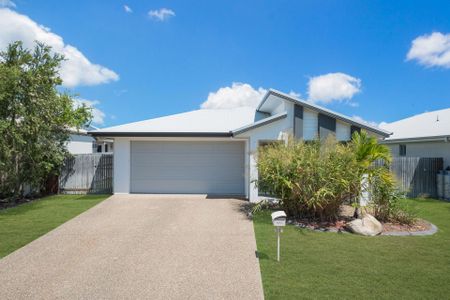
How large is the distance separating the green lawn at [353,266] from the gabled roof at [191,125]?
6623mm

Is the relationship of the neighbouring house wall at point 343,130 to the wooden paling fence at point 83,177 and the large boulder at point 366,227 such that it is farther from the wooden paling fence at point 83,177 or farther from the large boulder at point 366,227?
the wooden paling fence at point 83,177

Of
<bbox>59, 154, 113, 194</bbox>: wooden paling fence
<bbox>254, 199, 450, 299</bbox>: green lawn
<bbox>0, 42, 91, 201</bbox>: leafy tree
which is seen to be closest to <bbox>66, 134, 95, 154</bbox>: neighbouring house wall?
<bbox>59, 154, 113, 194</bbox>: wooden paling fence

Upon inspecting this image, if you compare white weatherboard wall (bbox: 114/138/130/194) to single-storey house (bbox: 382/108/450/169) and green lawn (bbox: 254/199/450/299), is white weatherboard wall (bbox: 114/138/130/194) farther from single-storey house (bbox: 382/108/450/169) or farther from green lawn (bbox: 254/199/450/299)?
single-storey house (bbox: 382/108/450/169)

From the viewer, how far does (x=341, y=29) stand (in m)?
14.2

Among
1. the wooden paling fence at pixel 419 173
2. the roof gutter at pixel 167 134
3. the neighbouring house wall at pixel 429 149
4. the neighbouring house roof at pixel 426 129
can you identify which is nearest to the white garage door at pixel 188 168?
the roof gutter at pixel 167 134

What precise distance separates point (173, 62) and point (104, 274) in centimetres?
1407

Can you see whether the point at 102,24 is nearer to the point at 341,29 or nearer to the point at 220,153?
the point at 220,153

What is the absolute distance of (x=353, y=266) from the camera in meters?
5.36

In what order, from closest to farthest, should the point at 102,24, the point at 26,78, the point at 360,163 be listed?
the point at 360,163 → the point at 26,78 → the point at 102,24

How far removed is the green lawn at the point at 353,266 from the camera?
4.38m

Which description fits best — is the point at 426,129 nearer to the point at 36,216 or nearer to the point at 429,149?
the point at 429,149

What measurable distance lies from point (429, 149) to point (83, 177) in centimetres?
1909

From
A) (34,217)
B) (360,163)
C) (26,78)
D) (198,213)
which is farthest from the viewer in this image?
(26,78)

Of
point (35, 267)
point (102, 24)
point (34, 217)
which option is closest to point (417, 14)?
point (102, 24)
